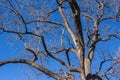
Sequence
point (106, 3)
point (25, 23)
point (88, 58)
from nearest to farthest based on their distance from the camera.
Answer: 1. point (25, 23)
2. point (88, 58)
3. point (106, 3)

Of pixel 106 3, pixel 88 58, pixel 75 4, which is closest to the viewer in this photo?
pixel 75 4

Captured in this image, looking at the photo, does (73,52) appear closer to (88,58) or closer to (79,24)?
(88,58)

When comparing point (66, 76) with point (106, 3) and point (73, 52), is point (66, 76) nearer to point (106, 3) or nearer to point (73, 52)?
point (73, 52)

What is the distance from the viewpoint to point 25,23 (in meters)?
14.2

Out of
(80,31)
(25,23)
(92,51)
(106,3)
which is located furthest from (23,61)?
(106,3)

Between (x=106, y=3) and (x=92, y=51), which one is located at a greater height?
(x=106, y=3)

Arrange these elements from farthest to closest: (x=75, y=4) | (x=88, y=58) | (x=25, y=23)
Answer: (x=88, y=58) < (x=25, y=23) < (x=75, y=4)

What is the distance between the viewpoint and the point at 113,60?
17.7 m

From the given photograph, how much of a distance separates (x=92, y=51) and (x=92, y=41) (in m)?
0.53

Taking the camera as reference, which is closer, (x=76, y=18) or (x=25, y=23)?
(x=76, y=18)

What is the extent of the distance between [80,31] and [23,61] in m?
2.71

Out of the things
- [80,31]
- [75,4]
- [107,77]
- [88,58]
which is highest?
[75,4]

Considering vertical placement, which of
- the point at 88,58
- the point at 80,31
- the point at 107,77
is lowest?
the point at 107,77

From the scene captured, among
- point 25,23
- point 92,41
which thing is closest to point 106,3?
point 92,41
